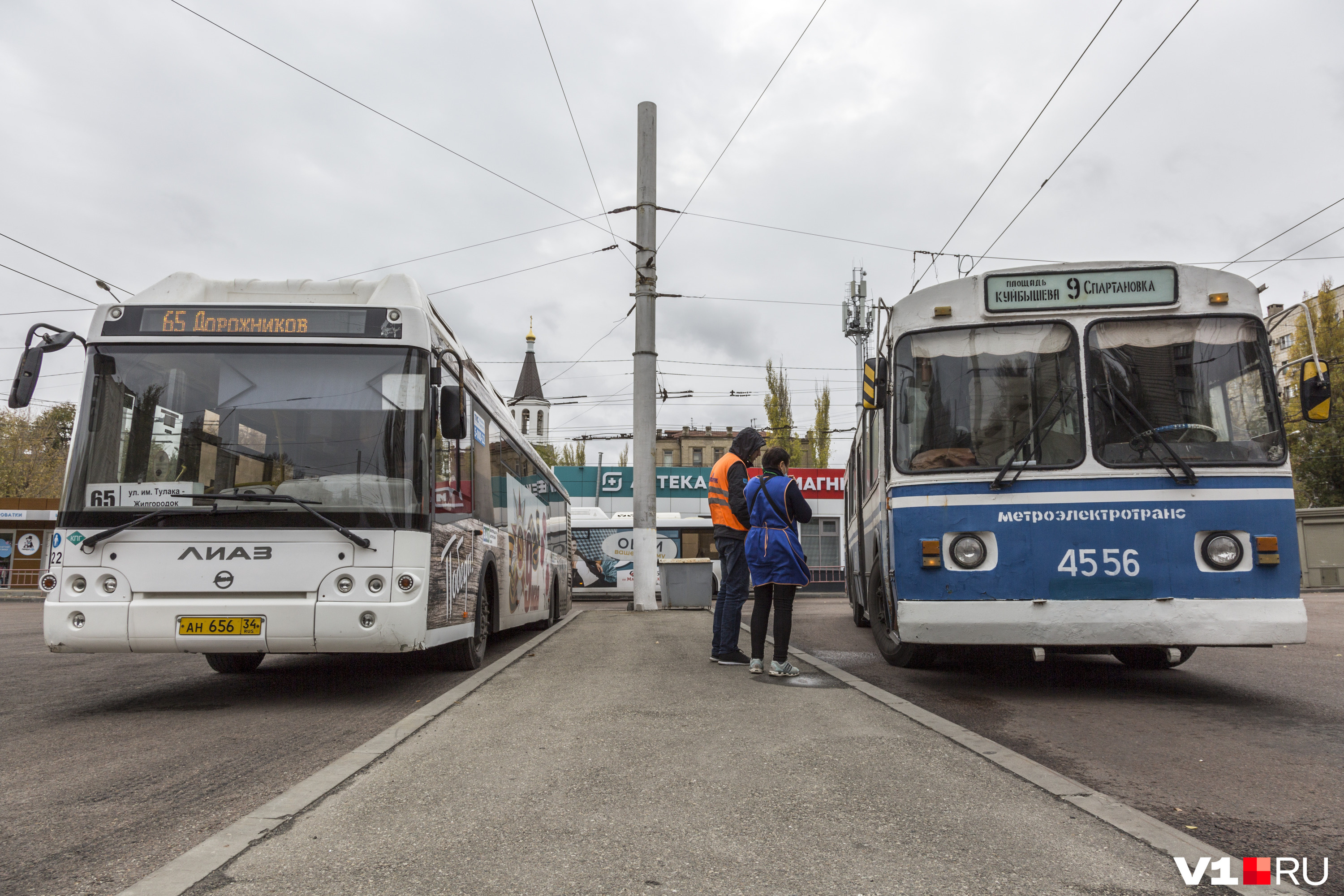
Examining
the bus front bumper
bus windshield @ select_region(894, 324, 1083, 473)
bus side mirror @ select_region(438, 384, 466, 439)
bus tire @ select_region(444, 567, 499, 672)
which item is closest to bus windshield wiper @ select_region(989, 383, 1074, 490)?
bus windshield @ select_region(894, 324, 1083, 473)

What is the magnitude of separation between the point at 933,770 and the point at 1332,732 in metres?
2.89

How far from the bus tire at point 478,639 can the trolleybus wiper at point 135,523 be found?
2.50m

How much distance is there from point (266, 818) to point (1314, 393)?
6.85 meters

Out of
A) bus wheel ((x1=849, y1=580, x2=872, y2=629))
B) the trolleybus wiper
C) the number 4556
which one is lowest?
bus wheel ((x1=849, y1=580, x2=872, y2=629))

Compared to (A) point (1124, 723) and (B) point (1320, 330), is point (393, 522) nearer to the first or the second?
(A) point (1124, 723)

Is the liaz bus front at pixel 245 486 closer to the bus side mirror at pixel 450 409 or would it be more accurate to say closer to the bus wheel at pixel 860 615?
the bus side mirror at pixel 450 409

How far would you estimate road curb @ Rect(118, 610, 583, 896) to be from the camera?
2.84 metres

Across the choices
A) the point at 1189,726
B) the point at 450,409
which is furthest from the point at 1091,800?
the point at 450,409

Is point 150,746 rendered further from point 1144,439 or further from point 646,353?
point 646,353

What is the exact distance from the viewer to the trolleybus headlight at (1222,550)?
6109 mm

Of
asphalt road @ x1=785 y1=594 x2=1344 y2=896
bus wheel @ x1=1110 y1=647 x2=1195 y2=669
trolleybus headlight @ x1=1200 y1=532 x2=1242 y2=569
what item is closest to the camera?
asphalt road @ x1=785 y1=594 x2=1344 y2=896

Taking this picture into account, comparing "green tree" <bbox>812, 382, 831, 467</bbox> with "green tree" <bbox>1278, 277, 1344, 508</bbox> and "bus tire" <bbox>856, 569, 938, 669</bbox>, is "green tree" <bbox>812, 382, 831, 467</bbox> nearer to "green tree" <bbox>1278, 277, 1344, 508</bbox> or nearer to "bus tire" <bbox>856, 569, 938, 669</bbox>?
"green tree" <bbox>1278, 277, 1344, 508</bbox>

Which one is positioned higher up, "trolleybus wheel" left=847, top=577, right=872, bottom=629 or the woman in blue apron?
the woman in blue apron

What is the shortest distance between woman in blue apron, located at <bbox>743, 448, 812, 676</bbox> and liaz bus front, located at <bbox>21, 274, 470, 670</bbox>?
2.55 meters
